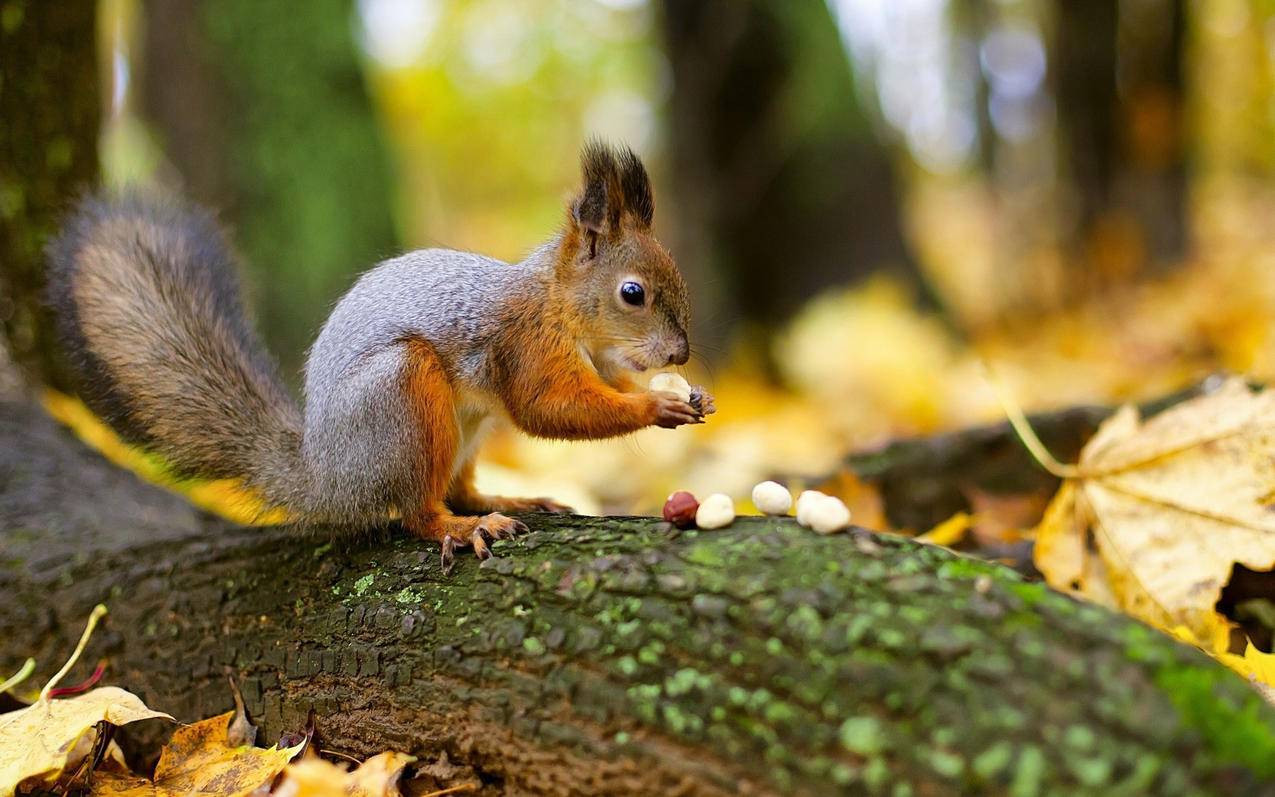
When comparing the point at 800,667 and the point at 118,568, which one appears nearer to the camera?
the point at 800,667

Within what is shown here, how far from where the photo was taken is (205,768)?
1.38 metres

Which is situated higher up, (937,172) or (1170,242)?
(937,172)

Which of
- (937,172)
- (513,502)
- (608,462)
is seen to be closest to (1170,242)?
(608,462)

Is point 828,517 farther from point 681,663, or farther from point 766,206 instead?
point 766,206

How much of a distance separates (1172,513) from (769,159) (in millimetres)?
4275

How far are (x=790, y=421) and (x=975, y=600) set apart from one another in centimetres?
293

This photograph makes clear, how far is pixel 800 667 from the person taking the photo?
1049 millimetres

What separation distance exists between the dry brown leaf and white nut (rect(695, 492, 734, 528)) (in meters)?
0.64

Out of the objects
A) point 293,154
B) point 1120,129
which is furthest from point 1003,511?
point 1120,129

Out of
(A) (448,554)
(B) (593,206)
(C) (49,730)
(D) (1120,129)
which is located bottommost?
(C) (49,730)

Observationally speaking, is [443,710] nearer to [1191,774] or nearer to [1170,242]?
[1191,774]

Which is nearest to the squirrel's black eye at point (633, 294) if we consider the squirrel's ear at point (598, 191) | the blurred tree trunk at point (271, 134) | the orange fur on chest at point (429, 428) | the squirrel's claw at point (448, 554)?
the squirrel's ear at point (598, 191)

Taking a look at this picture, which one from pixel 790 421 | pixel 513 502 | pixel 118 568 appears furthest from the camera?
pixel 790 421

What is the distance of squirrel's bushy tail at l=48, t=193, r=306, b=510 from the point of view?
179 centimetres
